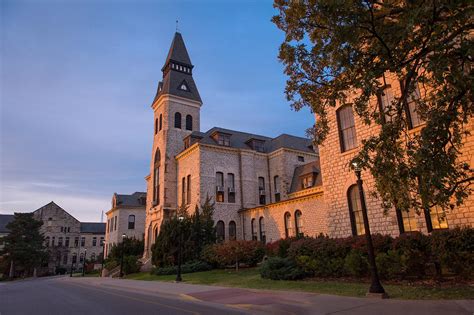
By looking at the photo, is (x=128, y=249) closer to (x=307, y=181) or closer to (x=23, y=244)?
(x=307, y=181)

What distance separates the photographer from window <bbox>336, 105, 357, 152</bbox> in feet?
59.1

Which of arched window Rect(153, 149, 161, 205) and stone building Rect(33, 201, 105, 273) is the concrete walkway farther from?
stone building Rect(33, 201, 105, 273)

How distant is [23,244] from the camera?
167ft

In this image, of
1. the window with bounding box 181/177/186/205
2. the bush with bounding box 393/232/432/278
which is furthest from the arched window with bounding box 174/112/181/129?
the bush with bounding box 393/232/432/278

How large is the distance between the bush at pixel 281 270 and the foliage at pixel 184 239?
1191 centimetres

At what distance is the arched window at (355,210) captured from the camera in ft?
55.3

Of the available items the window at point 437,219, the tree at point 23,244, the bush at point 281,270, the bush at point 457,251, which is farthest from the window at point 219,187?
the tree at point 23,244

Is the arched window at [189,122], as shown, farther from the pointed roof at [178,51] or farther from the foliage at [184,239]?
the foliage at [184,239]

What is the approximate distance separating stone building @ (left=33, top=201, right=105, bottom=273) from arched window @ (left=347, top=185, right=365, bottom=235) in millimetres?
66796

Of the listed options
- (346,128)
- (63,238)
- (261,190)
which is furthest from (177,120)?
(63,238)

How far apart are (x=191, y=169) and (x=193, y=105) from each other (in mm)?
10641

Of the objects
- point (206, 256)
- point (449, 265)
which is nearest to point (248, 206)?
point (206, 256)

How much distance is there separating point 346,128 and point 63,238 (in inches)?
Result: 2905

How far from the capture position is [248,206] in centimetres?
3531
